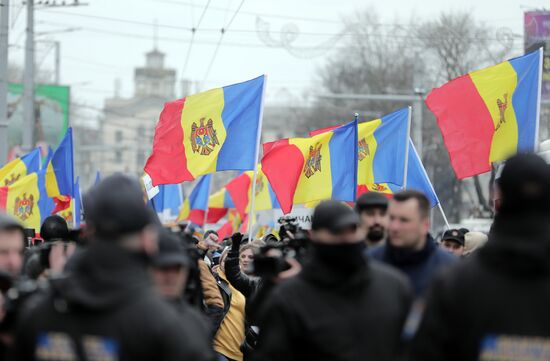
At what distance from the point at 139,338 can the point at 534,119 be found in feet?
28.6

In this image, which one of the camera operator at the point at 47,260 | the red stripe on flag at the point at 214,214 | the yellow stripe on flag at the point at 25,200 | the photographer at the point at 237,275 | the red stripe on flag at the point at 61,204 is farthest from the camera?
the red stripe on flag at the point at 214,214

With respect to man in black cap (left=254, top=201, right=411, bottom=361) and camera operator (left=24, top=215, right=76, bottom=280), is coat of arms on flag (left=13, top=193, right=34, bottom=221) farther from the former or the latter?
man in black cap (left=254, top=201, right=411, bottom=361)

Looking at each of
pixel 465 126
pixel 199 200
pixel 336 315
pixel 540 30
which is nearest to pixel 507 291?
pixel 336 315

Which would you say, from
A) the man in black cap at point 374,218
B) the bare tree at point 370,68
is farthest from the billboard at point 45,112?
the man in black cap at point 374,218

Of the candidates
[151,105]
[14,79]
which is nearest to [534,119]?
[14,79]

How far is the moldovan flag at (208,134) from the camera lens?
13.8 meters

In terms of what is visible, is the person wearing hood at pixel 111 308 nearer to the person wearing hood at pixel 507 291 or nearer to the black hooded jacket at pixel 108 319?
the black hooded jacket at pixel 108 319

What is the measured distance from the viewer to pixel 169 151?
46.1ft

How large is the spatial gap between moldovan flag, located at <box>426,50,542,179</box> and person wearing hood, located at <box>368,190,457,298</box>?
5953 millimetres

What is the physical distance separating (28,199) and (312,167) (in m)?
4.85

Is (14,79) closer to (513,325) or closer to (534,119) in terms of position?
(534,119)

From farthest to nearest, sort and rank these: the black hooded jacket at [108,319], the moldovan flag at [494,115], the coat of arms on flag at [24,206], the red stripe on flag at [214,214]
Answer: the red stripe on flag at [214,214], the coat of arms on flag at [24,206], the moldovan flag at [494,115], the black hooded jacket at [108,319]

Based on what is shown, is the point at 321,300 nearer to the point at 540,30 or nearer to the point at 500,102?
the point at 500,102

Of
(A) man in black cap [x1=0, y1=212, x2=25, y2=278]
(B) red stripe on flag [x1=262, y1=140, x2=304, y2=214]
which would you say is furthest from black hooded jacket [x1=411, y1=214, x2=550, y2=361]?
(B) red stripe on flag [x1=262, y1=140, x2=304, y2=214]
